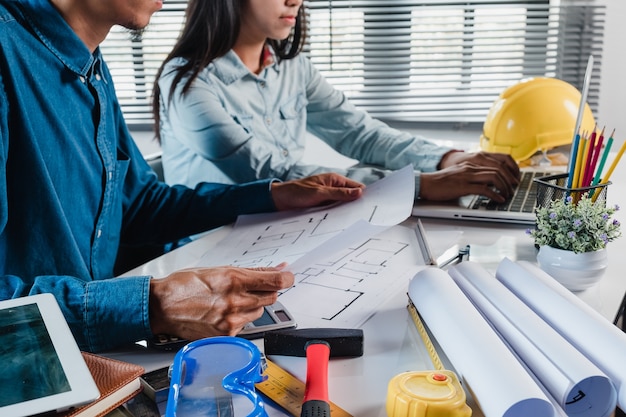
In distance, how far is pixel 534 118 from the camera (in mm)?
1727

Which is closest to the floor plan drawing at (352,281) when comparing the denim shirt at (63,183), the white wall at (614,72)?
the denim shirt at (63,183)

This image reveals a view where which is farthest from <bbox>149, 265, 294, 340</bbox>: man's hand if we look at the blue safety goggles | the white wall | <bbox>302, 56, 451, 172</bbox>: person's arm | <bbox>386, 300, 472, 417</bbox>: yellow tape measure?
the white wall

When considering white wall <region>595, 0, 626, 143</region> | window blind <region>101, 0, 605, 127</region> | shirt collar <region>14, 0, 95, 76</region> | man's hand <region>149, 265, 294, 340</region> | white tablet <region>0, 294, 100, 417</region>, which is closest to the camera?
white tablet <region>0, 294, 100, 417</region>

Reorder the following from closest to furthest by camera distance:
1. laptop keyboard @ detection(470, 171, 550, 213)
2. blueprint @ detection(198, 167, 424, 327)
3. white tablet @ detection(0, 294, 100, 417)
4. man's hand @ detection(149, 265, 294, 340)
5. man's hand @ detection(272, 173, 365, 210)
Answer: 1. white tablet @ detection(0, 294, 100, 417)
2. man's hand @ detection(149, 265, 294, 340)
3. blueprint @ detection(198, 167, 424, 327)
4. man's hand @ detection(272, 173, 365, 210)
5. laptop keyboard @ detection(470, 171, 550, 213)

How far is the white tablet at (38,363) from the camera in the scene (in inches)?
21.1

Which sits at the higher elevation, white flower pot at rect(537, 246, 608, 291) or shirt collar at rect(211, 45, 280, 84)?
shirt collar at rect(211, 45, 280, 84)

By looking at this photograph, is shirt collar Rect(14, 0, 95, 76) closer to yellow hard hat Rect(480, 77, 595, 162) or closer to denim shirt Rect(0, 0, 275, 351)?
denim shirt Rect(0, 0, 275, 351)

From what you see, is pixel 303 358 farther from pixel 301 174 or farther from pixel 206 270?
pixel 301 174

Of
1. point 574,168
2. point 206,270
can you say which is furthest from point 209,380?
point 574,168

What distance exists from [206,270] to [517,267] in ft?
1.23

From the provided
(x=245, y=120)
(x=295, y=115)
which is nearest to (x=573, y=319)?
(x=245, y=120)

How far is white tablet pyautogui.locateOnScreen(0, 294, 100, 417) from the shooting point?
54 centimetres

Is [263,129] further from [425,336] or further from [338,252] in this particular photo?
[425,336]

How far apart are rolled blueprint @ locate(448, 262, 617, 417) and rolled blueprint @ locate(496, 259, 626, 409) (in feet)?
0.05
